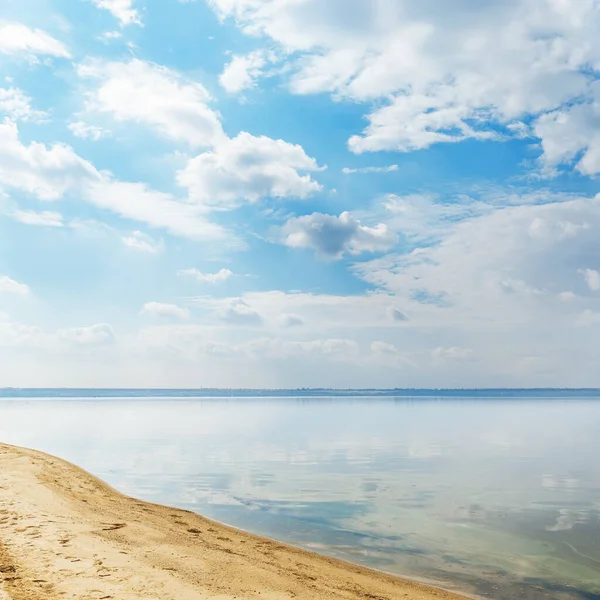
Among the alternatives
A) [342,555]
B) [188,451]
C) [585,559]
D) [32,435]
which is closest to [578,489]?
[585,559]

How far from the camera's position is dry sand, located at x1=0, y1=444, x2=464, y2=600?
10539 mm

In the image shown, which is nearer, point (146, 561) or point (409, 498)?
point (146, 561)

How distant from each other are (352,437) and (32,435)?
30605mm

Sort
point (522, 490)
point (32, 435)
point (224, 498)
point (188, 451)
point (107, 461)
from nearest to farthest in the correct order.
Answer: point (224, 498) → point (522, 490) → point (107, 461) → point (188, 451) → point (32, 435)

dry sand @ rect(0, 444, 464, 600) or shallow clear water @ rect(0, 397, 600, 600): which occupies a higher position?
dry sand @ rect(0, 444, 464, 600)

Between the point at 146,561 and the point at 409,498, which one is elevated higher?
the point at 146,561

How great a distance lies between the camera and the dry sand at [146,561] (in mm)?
10539

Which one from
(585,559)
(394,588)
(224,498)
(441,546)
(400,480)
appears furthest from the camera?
(400,480)

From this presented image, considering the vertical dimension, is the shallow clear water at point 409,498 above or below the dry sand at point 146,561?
below

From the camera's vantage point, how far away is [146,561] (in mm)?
12406

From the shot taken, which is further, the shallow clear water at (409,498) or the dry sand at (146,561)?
the shallow clear water at (409,498)

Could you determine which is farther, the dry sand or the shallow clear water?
the shallow clear water

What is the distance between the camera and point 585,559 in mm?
16328

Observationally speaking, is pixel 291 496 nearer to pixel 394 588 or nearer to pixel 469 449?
pixel 394 588
